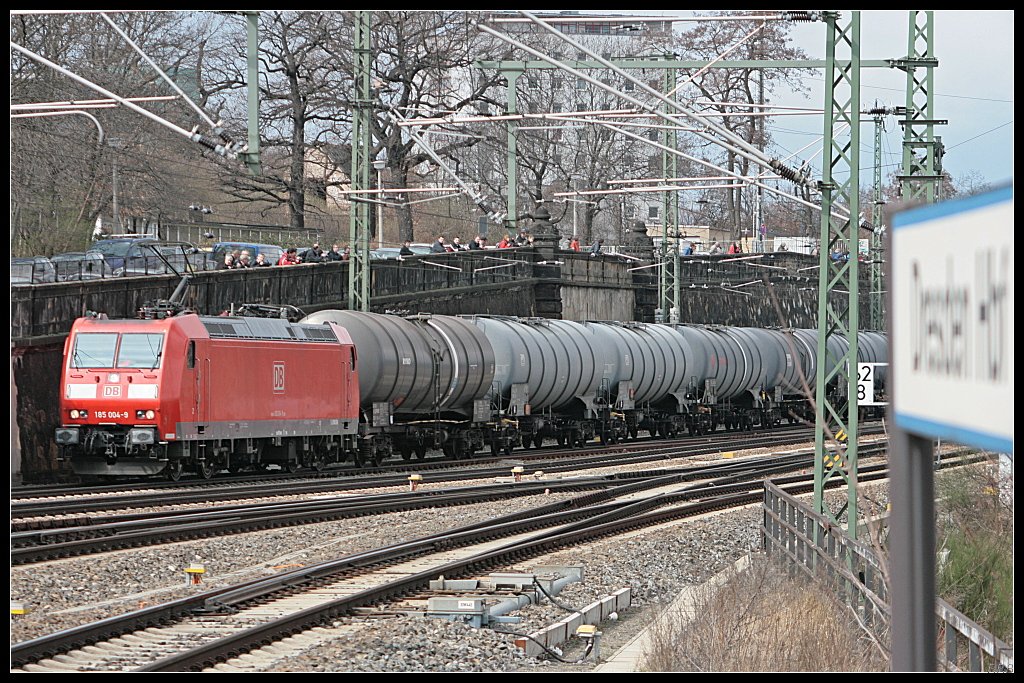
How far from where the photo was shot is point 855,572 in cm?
1382

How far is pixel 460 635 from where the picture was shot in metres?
12.5

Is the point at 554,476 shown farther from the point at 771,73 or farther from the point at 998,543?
the point at 771,73

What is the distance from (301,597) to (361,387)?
54.2ft

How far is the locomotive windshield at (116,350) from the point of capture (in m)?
25.1

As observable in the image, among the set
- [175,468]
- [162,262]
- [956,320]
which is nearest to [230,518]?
[175,468]

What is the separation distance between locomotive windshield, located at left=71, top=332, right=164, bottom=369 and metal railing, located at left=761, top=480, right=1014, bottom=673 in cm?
1130

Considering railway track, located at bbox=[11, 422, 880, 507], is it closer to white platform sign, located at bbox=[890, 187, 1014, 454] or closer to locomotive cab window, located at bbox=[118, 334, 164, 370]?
locomotive cab window, located at bbox=[118, 334, 164, 370]

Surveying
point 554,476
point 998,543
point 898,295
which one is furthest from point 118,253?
point 898,295

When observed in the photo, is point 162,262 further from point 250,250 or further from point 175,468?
point 175,468

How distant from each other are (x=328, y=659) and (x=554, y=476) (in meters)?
18.8

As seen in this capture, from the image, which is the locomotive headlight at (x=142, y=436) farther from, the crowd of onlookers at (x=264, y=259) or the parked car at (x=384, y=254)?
the parked car at (x=384, y=254)

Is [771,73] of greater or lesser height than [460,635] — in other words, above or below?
above

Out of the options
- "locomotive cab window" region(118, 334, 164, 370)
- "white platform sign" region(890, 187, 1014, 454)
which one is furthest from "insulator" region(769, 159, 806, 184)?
"white platform sign" region(890, 187, 1014, 454)

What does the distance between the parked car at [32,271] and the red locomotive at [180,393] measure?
577 cm
